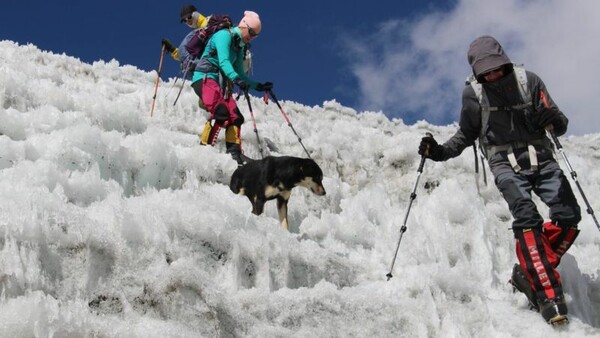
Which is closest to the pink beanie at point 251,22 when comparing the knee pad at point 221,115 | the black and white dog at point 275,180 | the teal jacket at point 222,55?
the teal jacket at point 222,55

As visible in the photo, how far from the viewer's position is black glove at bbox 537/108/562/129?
16.3 feet

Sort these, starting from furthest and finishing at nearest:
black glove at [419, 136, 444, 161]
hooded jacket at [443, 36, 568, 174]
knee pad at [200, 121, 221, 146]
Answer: knee pad at [200, 121, 221, 146] < black glove at [419, 136, 444, 161] < hooded jacket at [443, 36, 568, 174]

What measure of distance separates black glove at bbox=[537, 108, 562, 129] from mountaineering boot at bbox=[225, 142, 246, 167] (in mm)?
4283

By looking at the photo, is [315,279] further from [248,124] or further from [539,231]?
[248,124]

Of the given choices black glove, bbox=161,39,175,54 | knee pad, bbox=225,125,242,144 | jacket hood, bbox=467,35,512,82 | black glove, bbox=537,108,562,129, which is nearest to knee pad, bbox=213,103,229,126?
knee pad, bbox=225,125,242,144

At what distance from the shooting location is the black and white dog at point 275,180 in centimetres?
711

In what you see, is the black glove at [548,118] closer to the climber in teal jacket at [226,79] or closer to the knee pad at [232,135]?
the climber in teal jacket at [226,79]

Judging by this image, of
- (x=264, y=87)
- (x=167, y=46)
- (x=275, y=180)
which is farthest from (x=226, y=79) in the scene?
(x=167, y=46)

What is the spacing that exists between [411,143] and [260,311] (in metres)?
6.50

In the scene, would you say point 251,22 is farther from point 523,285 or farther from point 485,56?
point 523,285

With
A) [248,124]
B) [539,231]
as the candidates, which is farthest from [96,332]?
[248,124]

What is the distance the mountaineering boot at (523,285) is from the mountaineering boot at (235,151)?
4138 millimetres

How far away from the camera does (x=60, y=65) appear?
36.3ft

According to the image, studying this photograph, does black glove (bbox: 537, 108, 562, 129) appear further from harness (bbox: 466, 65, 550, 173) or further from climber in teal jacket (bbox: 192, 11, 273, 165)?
climber in teal jacket (bbox: 192, 11, 273, 165)
